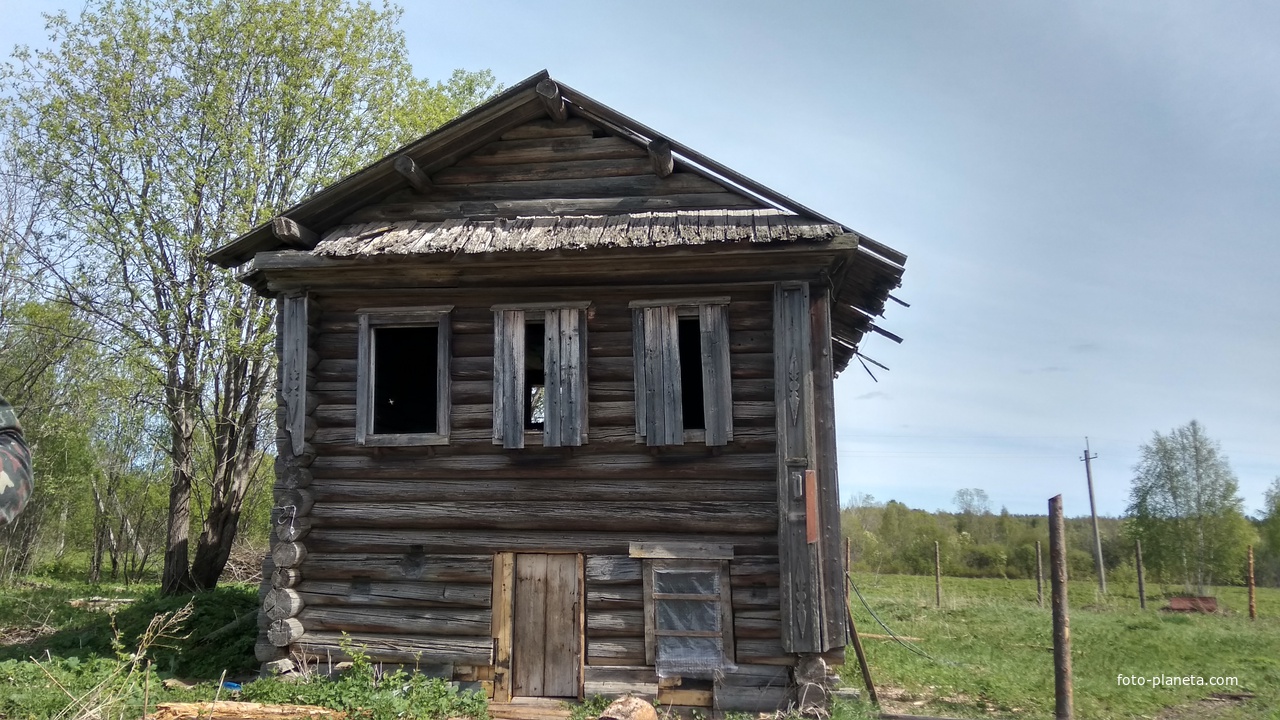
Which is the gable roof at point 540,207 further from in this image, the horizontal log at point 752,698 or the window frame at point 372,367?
the horizontal log at point 752,698

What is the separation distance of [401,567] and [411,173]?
4.75m

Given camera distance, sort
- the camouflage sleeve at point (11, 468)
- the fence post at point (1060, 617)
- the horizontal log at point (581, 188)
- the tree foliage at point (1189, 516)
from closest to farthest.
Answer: the camouflage sleeve at point (11, 468) → the fence post at point (1060, 617) → the horizontal log at point (581, 188) → the tree foliage at point (1189, 516)

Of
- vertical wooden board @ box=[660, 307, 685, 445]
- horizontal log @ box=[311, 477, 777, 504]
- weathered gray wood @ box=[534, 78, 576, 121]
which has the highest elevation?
weathered gray wood @ box=[534, 78, 576, 121]

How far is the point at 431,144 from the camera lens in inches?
406

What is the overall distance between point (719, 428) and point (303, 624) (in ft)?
17.4

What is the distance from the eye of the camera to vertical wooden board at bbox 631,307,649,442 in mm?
9367

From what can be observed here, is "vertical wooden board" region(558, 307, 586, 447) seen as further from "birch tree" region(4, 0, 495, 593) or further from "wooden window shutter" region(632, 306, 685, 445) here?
"birch tree" region(4, 0, 495, 593)

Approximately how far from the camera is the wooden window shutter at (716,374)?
927 cm

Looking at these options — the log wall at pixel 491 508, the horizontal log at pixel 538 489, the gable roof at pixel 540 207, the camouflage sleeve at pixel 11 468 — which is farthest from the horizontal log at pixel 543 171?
the camouflage sleeve at pixel 11 468

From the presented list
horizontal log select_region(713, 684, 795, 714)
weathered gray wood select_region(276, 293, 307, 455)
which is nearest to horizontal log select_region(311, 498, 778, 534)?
weathered gray wood select_region(276, 293, 307, 455)

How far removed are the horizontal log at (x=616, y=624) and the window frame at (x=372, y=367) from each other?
8.69 ft

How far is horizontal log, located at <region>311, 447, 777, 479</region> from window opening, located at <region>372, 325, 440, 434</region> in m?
3.35

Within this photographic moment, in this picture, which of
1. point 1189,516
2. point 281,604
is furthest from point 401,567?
point 1189,516

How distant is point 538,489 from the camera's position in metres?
9.54
